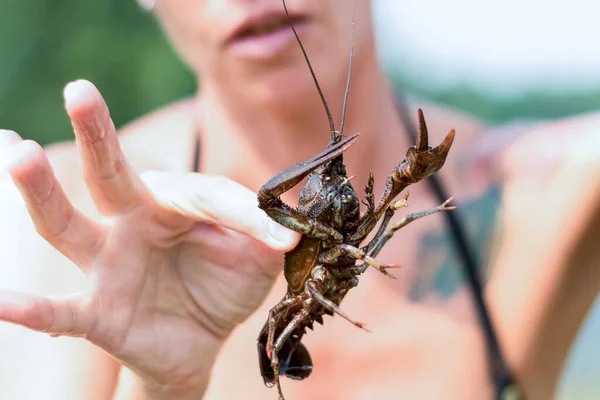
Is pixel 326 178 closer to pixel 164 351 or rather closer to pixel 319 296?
pixel 319 296

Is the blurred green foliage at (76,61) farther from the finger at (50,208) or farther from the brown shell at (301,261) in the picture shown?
the brown shell at (301,261)

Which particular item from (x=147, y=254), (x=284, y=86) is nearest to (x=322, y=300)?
(x=147, y=254)

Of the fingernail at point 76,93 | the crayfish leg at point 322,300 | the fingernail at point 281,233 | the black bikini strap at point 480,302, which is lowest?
the black bikini strap at point 480,302

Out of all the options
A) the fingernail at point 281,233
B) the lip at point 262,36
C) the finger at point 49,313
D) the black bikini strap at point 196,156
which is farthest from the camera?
the black bikini strap at point 196,156

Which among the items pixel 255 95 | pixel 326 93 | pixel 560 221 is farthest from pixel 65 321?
pixel 560 221

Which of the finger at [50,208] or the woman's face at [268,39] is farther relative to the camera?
the woman's face at [268,39]

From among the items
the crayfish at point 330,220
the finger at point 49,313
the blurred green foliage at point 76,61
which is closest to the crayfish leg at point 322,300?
the crayfish at point 330,220

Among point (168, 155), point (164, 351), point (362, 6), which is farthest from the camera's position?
point (168, 155)
